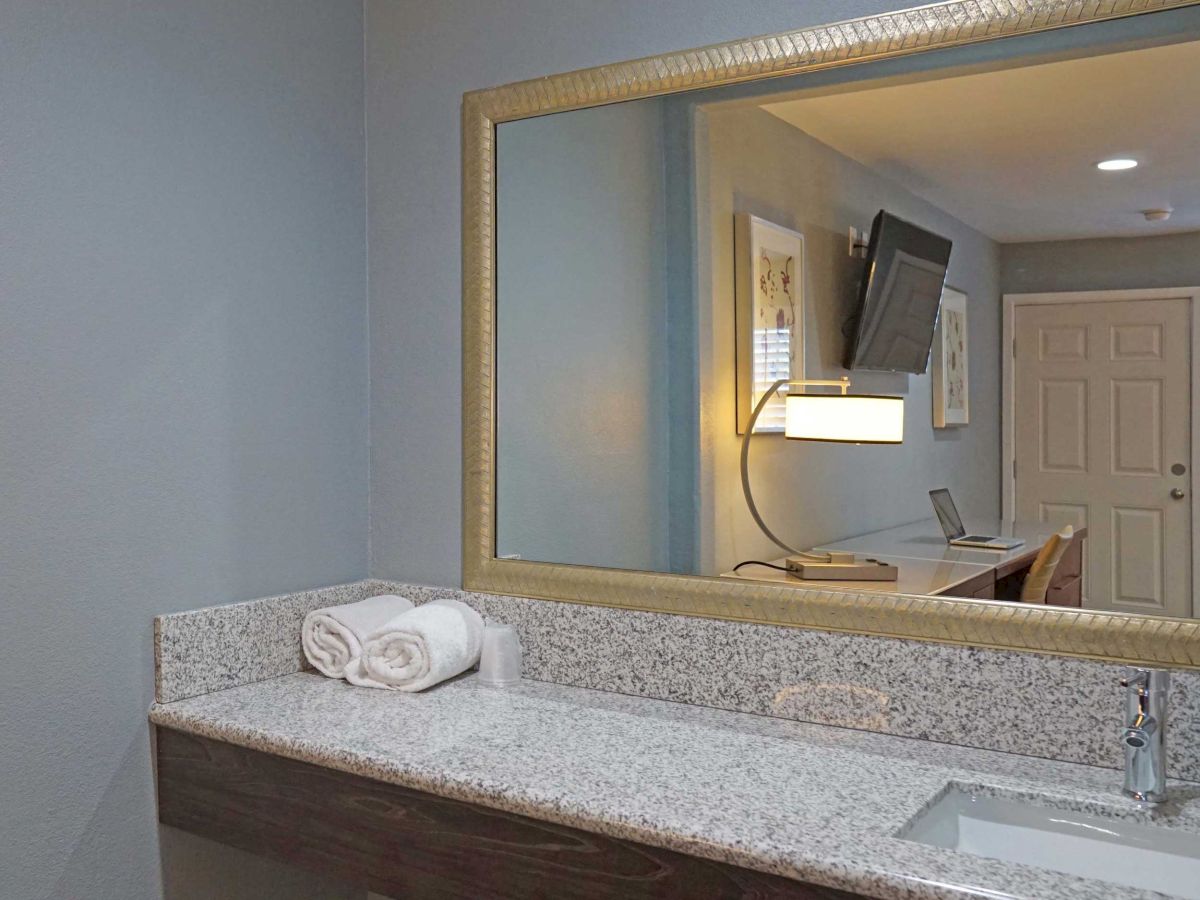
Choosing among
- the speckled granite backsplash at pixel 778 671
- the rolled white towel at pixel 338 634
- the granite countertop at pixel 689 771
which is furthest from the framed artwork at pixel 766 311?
the rolled white towel at pixel 338 634

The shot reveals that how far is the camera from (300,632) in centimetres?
185

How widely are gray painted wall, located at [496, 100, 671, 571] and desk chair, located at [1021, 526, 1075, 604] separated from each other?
537 mm

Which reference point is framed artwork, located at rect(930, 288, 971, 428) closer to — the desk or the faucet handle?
the desk

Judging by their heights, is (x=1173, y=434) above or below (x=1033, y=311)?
below

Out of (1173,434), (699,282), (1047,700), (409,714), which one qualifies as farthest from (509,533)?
(1173,434)

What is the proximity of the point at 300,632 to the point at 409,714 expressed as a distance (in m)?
0.38

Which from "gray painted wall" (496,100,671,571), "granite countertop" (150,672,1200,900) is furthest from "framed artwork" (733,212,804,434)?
"granite countertop" (150,672,1200,900)

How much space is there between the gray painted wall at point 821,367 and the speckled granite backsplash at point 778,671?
16 cm

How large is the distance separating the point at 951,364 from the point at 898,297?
0.12 metres

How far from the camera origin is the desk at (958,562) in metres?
1.37

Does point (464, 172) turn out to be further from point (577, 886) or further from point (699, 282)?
point (577, 886)

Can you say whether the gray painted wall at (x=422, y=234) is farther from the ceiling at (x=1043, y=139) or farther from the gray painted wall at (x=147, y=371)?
the ceiling at (x=1043, y=139)

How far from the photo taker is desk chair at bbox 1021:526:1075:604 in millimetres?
1372

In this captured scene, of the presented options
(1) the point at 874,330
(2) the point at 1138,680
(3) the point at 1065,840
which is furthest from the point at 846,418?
(3) the point at 1065,840
